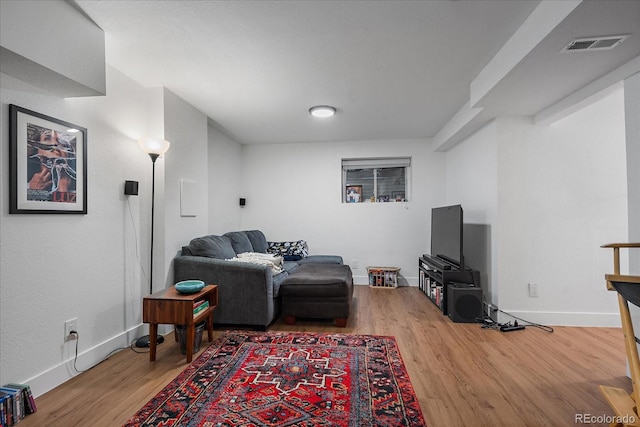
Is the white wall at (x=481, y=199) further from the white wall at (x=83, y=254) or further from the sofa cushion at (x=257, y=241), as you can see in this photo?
the white wall at (x=83, y=254)

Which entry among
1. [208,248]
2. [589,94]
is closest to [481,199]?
[589,94]

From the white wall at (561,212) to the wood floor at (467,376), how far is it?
31cm

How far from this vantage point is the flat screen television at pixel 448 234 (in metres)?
3.32

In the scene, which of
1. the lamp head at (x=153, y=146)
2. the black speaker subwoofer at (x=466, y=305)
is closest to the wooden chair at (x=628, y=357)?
the black speaker subwoofer at (x=466, y=305)

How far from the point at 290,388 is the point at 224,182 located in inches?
131

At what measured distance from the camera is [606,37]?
1687 mm

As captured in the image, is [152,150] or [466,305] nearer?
[152,150]

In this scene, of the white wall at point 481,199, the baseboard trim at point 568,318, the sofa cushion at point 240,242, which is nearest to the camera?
the baseboard trim at point 568,318

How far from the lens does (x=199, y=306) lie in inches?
94.0

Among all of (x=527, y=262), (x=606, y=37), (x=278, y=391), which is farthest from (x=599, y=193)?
(x=278, y=391)

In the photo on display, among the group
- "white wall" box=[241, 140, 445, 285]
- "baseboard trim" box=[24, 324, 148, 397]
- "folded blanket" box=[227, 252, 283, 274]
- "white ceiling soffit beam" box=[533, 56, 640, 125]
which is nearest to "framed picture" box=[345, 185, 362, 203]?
"white wall" box=[241, 140, 445, 285]

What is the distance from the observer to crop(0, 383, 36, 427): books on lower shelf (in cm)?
153

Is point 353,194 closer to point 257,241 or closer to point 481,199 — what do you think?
point 257,241

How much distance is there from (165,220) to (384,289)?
10.6 feet
